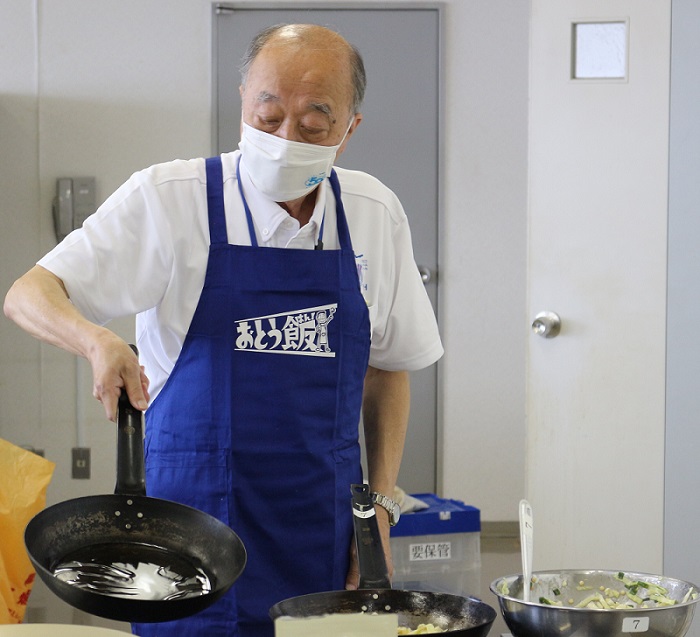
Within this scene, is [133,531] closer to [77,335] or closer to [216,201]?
[77,335]

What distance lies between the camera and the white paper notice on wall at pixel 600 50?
291cm

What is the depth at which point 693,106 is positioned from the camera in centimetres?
278

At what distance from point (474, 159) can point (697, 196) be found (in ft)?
6.56

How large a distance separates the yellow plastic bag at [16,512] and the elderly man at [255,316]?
53cm

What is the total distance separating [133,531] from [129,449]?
11 cm

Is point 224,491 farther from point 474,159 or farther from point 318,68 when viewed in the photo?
point 474,159

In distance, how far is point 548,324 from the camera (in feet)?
9.78

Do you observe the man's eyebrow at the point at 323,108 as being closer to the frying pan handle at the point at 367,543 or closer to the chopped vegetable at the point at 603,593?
the frying pan handle at the point at 367,543

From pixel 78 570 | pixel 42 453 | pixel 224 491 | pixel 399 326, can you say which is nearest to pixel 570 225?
pixel 399 326

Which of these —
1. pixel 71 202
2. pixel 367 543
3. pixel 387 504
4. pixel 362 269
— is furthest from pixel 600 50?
pixel 71 202

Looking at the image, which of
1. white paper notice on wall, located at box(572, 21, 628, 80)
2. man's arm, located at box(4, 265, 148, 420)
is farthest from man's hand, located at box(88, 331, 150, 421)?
white paper notice on wall, located at box(572, 21, 628, 80)

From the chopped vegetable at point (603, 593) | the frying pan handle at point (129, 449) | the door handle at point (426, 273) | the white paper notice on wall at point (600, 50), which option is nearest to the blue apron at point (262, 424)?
the frying pan handle at point (129, 449)

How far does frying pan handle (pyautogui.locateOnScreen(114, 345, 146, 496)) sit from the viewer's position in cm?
118

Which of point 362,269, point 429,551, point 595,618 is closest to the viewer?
point 595,618
